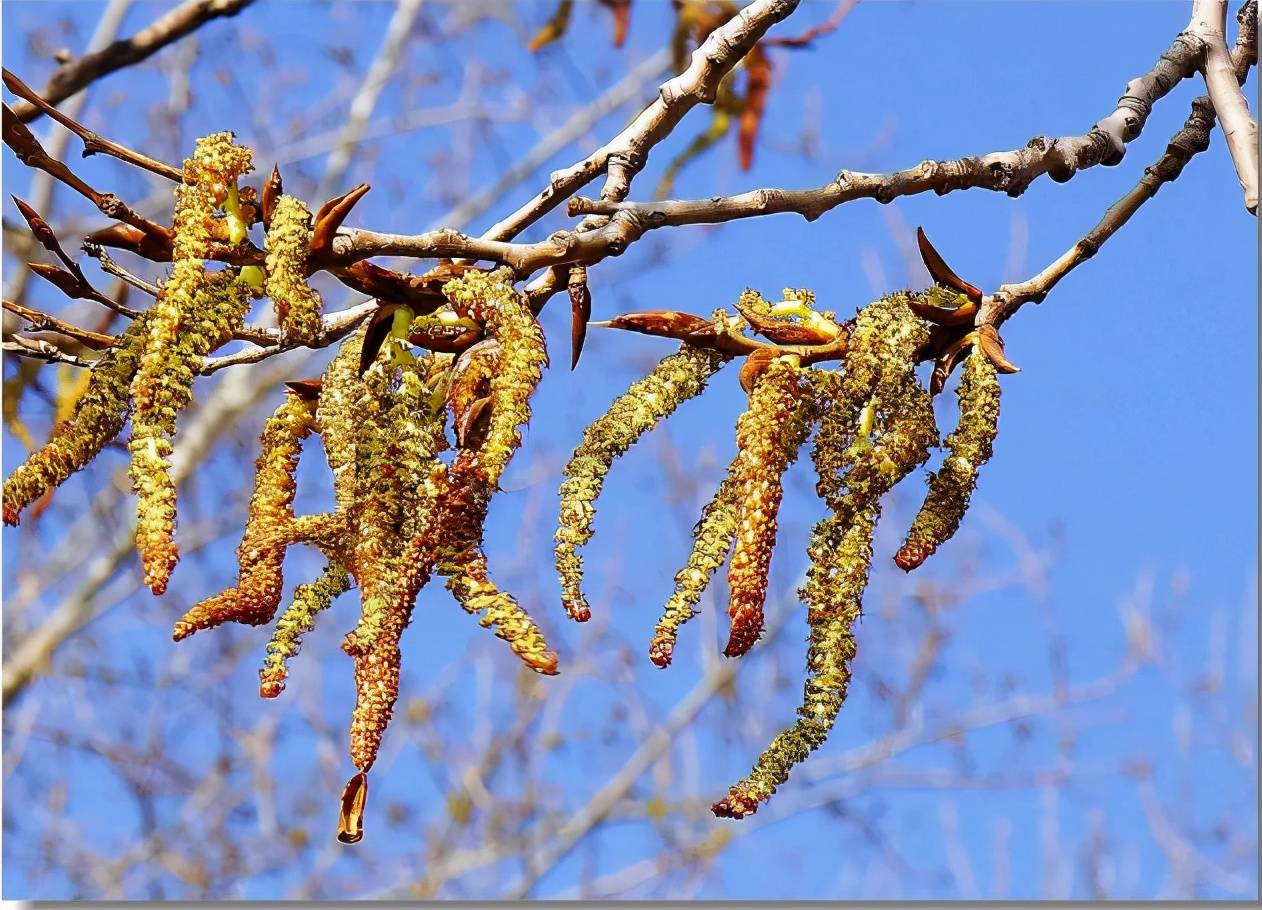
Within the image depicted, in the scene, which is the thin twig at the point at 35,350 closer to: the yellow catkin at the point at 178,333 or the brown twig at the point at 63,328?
the brown twig at the point at 63,328

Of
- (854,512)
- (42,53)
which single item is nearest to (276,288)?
(854,512)

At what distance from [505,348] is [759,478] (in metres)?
0.15

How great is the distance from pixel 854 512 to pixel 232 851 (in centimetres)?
429

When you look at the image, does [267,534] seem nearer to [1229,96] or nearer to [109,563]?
[1229,96]

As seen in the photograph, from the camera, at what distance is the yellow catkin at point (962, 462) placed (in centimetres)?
82

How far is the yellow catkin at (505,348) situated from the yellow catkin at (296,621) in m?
0.12

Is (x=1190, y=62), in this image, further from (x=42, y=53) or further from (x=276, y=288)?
(x=42, y=53)

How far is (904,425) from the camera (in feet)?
2.65

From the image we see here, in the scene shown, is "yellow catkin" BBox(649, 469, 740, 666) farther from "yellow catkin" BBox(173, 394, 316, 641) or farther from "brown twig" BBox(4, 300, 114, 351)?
"brown twig" BBox(4, 300, 114, 351)

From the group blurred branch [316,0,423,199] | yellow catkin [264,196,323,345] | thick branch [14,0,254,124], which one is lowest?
yellow catkin [264,196,323,345]

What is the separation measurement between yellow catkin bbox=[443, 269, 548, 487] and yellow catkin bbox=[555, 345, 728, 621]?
6 cm

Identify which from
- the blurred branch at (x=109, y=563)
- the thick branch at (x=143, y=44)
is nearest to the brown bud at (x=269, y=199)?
the thick branch at (x=143, y=44)

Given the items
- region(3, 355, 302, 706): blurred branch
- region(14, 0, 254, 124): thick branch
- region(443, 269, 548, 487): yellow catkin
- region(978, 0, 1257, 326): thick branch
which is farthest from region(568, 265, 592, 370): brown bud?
region(3, 355, 302, 706): blurred branch

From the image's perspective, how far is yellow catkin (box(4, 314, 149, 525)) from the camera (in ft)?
2.46
